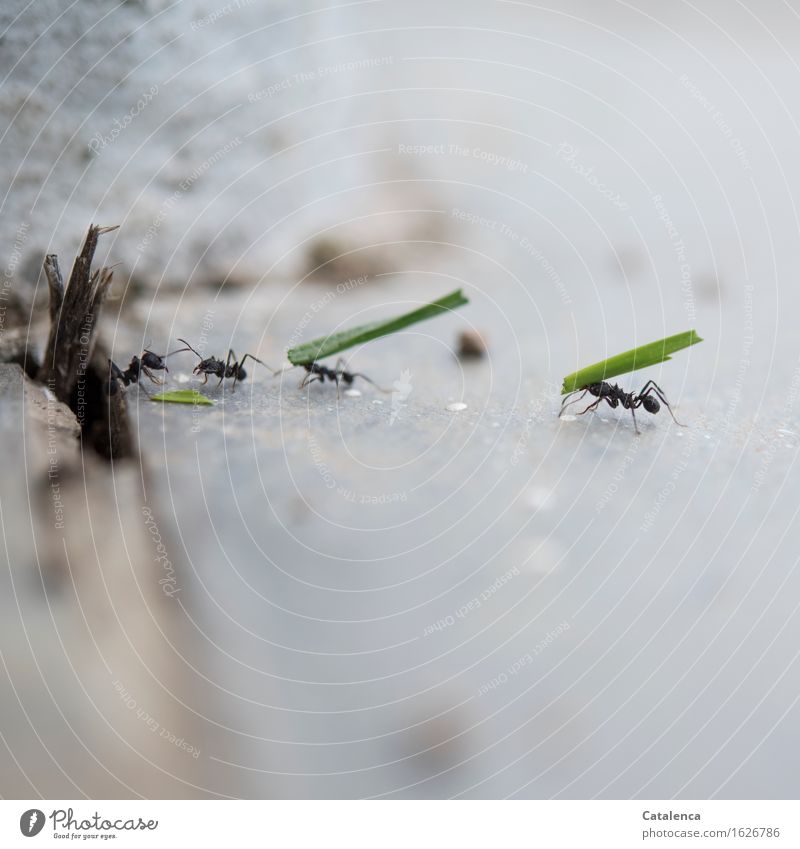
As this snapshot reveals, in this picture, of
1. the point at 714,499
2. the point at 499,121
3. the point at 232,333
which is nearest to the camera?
the point at 714,499

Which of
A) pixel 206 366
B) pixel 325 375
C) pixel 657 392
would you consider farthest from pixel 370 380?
pixel 657 392

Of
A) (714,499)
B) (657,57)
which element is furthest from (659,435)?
(657,57)

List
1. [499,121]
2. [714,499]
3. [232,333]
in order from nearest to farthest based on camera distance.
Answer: [714,499], [232,333], [499,121]

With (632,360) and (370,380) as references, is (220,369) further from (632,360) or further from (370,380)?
(632,360)

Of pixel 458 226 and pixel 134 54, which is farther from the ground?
pixel 134 54

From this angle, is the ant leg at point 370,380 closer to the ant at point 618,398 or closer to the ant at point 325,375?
the ant at point 325,375

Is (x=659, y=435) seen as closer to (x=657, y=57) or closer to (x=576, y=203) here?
(x=576, y=203)
